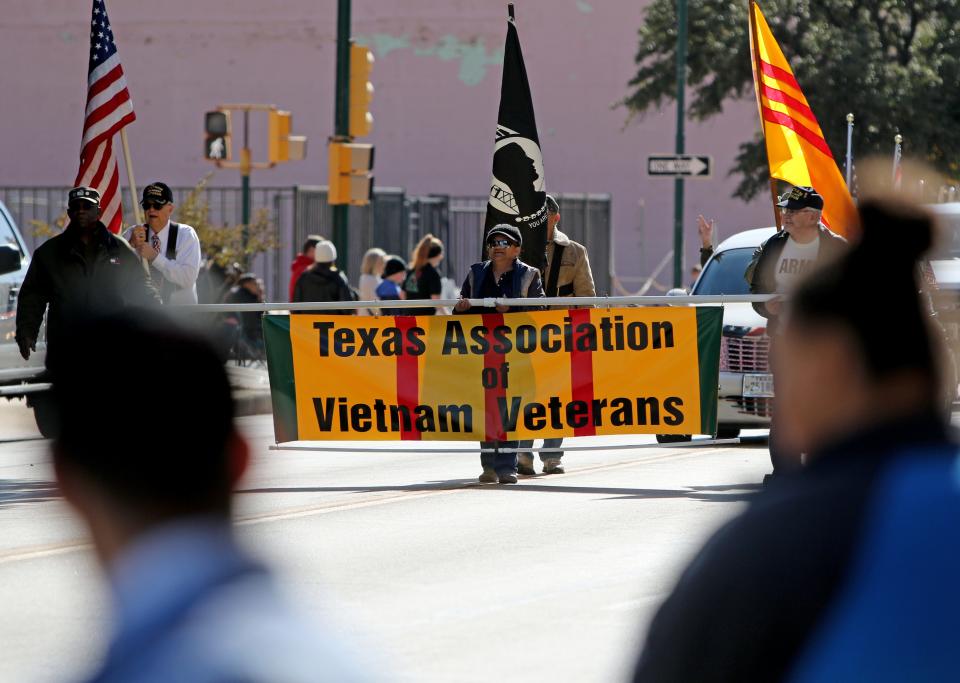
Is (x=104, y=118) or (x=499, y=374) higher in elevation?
(x=104, y=118)

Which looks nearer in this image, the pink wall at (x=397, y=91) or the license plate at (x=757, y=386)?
the license plate at (x=757, y=386)

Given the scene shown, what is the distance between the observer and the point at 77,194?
1230 cm

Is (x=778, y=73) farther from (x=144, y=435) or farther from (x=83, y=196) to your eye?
(x=144, y=435)

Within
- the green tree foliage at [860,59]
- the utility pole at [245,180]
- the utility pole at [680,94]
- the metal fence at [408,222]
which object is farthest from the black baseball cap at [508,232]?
the green tree foliage at [860,59]

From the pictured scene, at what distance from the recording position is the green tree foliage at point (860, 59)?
106 feet

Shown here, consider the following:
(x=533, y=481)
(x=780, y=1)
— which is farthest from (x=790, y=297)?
(x=780, y=1)

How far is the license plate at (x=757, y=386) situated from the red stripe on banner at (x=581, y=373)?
2.97 meters

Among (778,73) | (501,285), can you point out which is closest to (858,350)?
(501,285)

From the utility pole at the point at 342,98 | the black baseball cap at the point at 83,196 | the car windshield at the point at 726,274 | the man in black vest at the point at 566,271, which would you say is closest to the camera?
the black baseball cap at the point at 83,196

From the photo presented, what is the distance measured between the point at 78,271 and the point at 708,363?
396 cm

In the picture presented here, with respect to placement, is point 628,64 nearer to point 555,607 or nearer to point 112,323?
point 555,607

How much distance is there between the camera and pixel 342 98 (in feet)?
68.4

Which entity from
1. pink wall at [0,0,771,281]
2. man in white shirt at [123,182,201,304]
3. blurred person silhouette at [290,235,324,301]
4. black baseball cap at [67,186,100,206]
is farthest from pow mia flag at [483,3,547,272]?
pink wall at [0,0,771,281]

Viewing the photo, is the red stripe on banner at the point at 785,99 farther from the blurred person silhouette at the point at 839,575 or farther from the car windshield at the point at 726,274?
the blurred person silhouette at the point at 839,575
